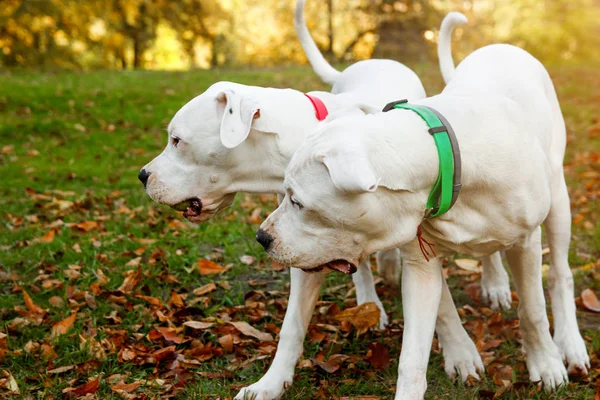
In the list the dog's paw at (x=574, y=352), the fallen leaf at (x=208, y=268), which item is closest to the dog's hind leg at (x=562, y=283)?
the dog's paw at (x=574, y=352)

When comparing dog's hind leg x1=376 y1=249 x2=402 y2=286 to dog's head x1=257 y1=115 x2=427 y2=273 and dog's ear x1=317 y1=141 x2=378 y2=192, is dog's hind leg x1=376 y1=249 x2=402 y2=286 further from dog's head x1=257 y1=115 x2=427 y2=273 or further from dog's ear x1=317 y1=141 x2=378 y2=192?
dog's ear x1=317 y1=141 x2=378 y2=192

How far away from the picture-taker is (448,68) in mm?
4566

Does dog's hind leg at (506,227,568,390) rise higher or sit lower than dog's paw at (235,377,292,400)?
higher

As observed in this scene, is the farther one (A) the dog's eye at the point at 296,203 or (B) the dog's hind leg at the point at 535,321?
(B) the dog's hind leg at the point at 535,321

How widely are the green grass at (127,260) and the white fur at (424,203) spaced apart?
505mm

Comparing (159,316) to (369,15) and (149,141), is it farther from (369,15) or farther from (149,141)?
(369,15)

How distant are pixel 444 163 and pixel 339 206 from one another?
474 mm

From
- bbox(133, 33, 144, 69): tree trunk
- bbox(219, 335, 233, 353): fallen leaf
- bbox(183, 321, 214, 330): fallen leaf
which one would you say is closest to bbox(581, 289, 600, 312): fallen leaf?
bbox(219, 335, 233, 353): fallen leaf

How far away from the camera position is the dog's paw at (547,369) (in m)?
3.47

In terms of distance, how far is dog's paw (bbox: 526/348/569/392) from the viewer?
11.4 ft

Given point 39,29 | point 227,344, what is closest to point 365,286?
point 227,344

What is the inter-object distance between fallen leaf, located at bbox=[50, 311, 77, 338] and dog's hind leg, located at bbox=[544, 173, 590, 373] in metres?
2.84

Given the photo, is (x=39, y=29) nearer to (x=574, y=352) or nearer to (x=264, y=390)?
(x=264, y=390)

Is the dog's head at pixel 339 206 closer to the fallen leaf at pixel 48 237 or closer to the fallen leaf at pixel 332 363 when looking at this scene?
the fallen leaf at pixel 332 363
